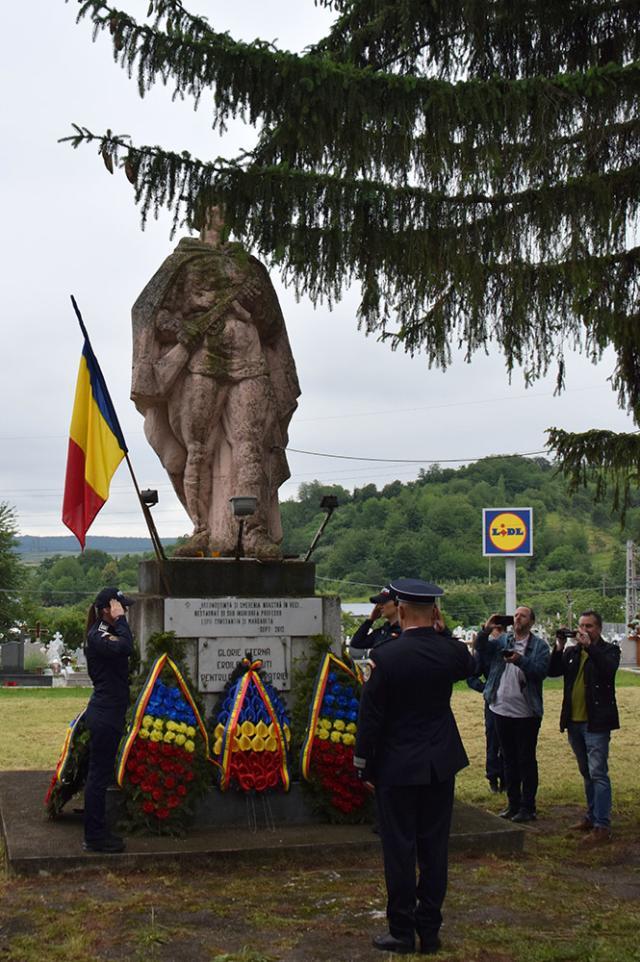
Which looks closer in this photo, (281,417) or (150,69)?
(150,69)

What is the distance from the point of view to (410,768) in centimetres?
460

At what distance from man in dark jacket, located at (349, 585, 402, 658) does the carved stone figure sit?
3.21 ft

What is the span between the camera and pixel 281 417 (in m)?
8.27

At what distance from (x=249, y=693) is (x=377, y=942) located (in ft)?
8.21

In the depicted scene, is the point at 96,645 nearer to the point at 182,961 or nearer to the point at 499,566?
the point at 182,961

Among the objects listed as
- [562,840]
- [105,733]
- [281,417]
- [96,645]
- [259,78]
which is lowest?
[562,840]

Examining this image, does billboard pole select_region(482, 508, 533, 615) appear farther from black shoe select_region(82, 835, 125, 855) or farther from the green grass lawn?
black shoe select_region(82, 835, 125, 855)

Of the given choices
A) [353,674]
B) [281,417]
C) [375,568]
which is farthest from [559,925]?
[375,568]

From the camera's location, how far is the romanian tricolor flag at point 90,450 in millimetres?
7312

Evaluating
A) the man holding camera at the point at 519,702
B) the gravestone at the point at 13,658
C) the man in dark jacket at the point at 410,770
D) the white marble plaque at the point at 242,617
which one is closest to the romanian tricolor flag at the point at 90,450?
the white marble plaque at the point at 242,617

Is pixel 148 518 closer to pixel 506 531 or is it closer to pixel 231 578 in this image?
pixel 231 578

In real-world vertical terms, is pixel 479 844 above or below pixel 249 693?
below

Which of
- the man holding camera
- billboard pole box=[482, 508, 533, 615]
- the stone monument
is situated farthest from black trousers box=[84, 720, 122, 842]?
billboard pole box=[482, 508, 533, 615]

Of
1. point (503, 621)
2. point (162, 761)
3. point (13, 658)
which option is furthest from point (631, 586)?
point (162, 761)
